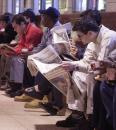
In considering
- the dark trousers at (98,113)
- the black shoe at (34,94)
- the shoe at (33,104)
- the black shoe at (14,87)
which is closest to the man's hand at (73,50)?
the black shoe at (34,94)

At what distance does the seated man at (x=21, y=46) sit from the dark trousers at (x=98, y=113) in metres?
2.72

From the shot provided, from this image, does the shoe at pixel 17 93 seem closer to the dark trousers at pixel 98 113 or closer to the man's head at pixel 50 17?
the man's head at pixel 50 17

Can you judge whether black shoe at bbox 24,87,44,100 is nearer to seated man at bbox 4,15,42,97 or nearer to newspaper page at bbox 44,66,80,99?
seated man at bbox 4,15,42,97

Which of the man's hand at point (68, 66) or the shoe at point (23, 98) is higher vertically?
the man's hand at point (68, 66)

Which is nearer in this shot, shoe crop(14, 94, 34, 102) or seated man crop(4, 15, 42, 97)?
shoe crop(14, 94, 34, 102)

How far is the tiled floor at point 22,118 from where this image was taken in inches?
175

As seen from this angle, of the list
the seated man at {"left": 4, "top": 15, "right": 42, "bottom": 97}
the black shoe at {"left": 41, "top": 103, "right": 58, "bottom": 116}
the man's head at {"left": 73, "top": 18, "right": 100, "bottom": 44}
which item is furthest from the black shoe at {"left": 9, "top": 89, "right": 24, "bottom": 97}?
the man's head at {"left": 73, "top": 18, "right": 100, "bottom": 44}

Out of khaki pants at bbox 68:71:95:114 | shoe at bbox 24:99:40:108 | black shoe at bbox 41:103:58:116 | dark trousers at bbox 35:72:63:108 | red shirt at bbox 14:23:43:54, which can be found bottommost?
shoe at bbox 24:99:40:108

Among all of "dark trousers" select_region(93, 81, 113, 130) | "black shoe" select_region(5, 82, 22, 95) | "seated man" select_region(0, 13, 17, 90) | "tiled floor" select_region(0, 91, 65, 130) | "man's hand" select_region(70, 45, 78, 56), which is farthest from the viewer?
"seated man" select_region(0, 13, 17, 90)

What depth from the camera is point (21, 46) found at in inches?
258

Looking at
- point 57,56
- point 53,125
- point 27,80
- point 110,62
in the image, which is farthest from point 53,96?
point 110,62

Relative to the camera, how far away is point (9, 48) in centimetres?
652

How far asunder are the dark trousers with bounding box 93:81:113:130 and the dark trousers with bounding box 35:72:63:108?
1131 mm

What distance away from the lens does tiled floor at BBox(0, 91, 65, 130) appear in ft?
14.6
